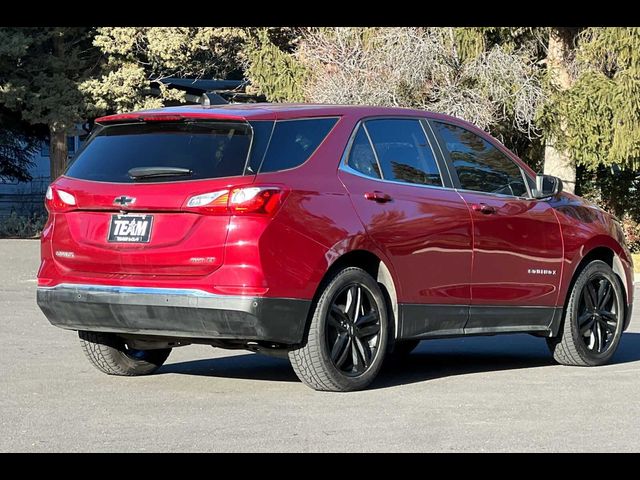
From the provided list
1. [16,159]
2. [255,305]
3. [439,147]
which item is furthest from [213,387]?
[16,159]

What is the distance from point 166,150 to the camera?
8.49 meters

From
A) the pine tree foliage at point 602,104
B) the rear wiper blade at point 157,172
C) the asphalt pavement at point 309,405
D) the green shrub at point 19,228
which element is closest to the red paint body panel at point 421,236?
the asphalt pavement at point 309,405

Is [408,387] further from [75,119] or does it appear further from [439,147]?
[75,119]

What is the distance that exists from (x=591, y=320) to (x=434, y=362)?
1.24m

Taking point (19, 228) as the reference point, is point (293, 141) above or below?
above

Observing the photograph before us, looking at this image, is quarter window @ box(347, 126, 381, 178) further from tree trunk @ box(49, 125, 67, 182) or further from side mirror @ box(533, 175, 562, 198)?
tree trunk @ box(49, 125, 67, 182)

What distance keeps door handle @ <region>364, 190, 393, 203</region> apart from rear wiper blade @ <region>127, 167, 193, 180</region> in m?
1.17

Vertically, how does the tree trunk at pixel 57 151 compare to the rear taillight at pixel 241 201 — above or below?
below

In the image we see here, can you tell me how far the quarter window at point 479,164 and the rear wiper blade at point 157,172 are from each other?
83.1 inches

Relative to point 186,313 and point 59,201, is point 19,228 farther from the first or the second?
point 186,313

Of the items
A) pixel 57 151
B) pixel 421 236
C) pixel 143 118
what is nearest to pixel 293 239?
pixel 421 236

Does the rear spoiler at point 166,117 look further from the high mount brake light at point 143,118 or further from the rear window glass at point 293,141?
the rear window glass at point 293,141

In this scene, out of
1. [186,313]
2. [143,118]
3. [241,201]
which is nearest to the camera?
[241,201]

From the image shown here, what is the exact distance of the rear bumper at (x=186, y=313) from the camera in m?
8.02
